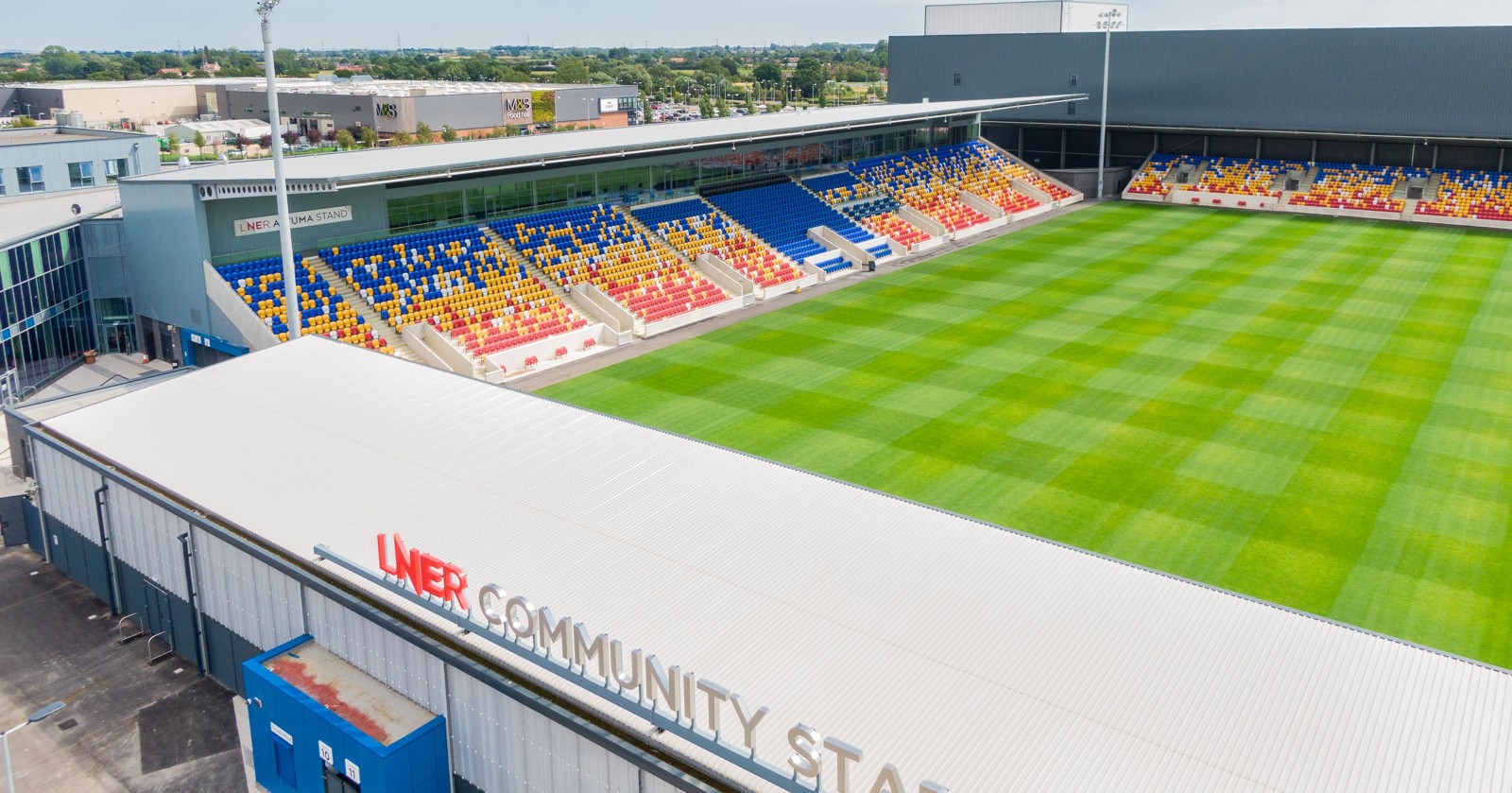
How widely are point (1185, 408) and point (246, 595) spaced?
26.4 meters

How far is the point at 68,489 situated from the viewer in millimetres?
23328

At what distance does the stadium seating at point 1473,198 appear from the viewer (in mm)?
64312

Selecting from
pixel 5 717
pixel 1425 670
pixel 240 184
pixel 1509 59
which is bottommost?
pixel 5 717

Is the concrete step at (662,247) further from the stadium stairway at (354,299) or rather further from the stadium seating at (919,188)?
the stadium seating at (919,188)

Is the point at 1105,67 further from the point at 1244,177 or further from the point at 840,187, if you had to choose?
the point at 840,187

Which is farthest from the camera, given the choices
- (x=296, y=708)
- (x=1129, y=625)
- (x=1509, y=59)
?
(x=1509, y=59)

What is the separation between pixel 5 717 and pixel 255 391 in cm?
821

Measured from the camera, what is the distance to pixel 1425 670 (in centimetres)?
1374

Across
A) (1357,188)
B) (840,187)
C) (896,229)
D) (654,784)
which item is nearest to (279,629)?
(654,784)

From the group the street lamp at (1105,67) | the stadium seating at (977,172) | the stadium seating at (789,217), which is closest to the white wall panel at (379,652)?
the stadium seating at (789,217)

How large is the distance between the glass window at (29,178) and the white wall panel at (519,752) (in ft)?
145

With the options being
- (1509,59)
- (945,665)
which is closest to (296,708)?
(945,665)

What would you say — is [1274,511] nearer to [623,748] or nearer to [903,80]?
[623,748]

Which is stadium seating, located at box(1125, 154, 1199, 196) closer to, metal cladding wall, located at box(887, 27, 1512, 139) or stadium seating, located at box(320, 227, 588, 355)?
metal cladding wall, located at box(887, 27, 1512, 139)
